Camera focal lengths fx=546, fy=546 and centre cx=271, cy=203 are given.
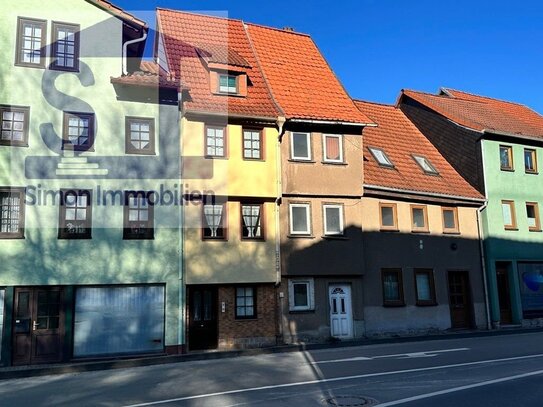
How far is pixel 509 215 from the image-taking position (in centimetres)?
2534

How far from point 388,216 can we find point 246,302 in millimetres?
7083

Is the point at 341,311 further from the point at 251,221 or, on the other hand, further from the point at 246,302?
the point at 251,221

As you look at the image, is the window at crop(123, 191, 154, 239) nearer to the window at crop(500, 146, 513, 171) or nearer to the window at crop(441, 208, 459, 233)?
the window at crop(441, 208, 459, 233)

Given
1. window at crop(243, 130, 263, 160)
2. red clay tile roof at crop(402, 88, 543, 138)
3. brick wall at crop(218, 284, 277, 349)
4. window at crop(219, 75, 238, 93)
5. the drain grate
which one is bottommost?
the drain grate

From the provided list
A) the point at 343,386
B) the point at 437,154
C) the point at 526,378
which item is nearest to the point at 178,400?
the point at 343,386

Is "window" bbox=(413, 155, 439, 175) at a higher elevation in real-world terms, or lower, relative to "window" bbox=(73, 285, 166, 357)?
higher

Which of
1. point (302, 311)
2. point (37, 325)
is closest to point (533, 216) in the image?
point (302, 311)

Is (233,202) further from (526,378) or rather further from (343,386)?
(526,378)

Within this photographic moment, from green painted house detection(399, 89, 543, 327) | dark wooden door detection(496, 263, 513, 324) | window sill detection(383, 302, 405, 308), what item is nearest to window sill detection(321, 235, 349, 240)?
window sill detection(383, 302, 405, 308)

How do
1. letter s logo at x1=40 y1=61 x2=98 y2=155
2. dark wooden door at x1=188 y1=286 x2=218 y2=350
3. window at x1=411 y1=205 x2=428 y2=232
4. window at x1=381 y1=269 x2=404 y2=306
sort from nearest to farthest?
letter s logo at x1=40 y1=61 x2=98 y2=155, dark wooden door at x1=188 y1=286 x2=218 y2=350, window at x1=381 y1=269 x2=404 y2=306, window at x1=411 y1=205 x2=428 y2=232

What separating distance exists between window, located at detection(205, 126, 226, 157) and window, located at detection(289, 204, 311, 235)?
3.29m

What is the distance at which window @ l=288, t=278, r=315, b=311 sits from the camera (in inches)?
771

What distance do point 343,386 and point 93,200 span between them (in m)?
10.8

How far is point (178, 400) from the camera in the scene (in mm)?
9555
